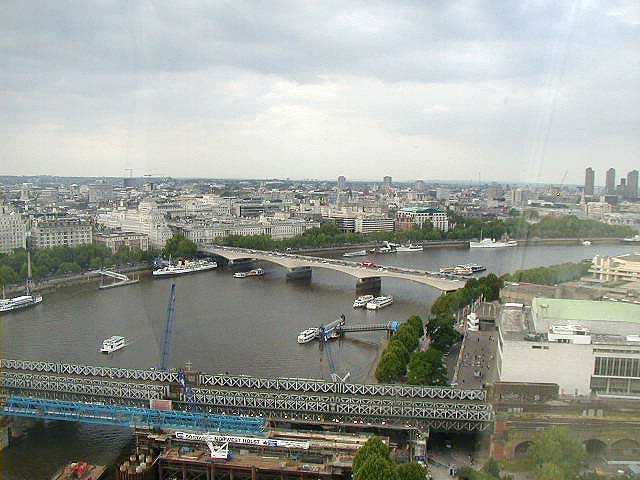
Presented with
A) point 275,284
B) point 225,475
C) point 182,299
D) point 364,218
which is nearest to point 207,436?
point 225,475

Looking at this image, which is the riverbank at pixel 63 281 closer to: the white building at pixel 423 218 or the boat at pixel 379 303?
the boat at pixel 379 303

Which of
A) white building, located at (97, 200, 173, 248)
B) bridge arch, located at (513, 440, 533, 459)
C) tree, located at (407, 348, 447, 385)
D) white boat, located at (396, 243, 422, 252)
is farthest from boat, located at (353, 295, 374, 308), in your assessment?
white boat, located at (396, 243, 422, 252)

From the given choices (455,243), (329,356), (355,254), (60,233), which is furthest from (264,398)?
(455,243)

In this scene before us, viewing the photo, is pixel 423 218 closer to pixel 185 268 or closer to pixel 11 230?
pixel 185 268

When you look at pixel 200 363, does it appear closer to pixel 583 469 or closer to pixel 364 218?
pixel 583 469

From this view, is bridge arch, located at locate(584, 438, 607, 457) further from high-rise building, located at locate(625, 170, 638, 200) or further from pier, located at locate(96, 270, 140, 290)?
pier, located at locate(96, 270, 140, 290)
